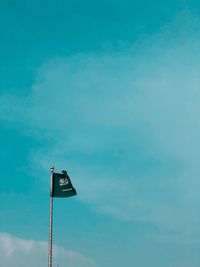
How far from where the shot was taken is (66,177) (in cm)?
6156

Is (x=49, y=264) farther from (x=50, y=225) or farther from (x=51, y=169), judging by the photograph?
(x=51, y=169)

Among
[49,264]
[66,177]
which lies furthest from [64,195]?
[49,264]

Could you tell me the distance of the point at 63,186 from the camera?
61281mm

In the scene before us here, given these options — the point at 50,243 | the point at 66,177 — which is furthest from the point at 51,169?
the point at 50,243

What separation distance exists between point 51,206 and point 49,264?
4887 millimetres

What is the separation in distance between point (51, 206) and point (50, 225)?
66.3 inches

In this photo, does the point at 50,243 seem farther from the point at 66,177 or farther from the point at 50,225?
the point at 66,177

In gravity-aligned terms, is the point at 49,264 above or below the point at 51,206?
below

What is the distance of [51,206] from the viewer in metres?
59.6

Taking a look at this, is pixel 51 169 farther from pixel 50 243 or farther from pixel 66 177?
pixel 50 243

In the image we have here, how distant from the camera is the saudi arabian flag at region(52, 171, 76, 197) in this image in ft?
200

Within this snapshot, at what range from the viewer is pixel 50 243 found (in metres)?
58.1

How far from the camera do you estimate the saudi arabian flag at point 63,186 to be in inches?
2405

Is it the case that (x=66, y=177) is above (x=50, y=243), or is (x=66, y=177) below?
above
